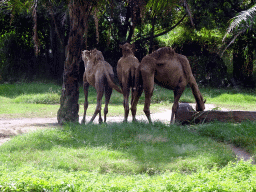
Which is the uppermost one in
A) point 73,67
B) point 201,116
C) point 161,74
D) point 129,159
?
point 73,67

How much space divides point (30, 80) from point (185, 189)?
55.1ft

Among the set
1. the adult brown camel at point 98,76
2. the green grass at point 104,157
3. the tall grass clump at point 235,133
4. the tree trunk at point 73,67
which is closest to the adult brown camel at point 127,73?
the adult brown camel at point 98,76

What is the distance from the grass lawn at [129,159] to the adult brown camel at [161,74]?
776mm

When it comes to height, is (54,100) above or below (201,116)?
below

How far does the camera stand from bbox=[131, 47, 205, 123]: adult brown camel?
729 cm

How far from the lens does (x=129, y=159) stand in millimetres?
4957

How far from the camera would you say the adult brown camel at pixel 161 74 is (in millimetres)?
7293

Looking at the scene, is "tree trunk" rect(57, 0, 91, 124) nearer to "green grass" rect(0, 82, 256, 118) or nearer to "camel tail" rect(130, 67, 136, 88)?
"camel tail" rect(130, 67, 136, 88)

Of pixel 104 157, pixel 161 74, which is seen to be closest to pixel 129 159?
pixel 104 157

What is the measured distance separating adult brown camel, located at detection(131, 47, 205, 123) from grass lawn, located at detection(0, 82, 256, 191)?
78 centimetres

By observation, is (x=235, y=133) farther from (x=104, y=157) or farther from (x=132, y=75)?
(x=104, y=157)

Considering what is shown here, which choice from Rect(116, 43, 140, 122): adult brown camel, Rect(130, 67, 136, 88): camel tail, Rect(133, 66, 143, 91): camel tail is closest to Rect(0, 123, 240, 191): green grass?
Rect(116, 43, 140, 122): adult brown camel

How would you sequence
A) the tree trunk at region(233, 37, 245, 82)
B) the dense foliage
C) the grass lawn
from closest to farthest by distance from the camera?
the grass lawn, the dense foliage, the tree trunk at region(233, 37, 245, 82)

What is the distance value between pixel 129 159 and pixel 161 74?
10.2ft
